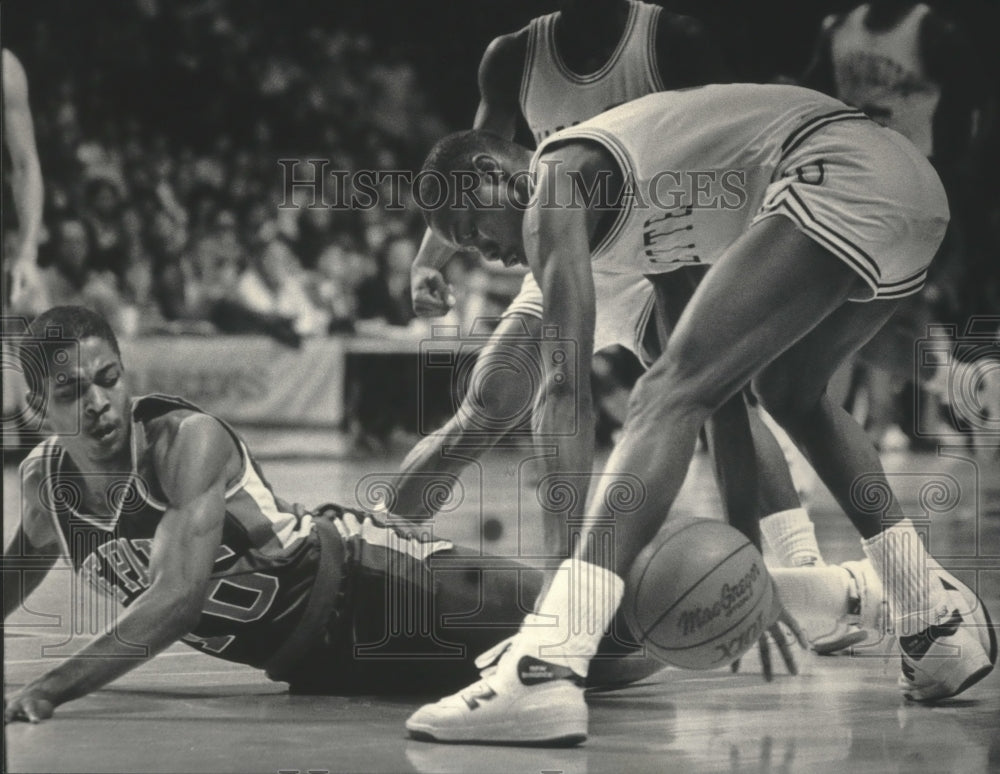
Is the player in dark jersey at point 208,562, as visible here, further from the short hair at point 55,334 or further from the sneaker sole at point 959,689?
the sneaker sole at point 959,689

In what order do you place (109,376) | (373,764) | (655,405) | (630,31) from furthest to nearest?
(630,31), (109,376), (655,405), (373,764)

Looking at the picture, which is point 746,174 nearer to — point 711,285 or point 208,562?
point 711,285

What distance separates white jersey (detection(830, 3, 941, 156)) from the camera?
310cm

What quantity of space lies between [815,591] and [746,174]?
0.93 metres

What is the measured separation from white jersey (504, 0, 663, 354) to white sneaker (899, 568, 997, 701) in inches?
34.9

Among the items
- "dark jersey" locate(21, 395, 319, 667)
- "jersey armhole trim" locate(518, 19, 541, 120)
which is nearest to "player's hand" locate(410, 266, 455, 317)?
"jersey armhole trim" locate(518, 19, 541, 120)

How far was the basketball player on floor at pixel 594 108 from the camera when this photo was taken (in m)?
3.02

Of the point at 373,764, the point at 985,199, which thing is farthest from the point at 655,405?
the point at 985,199

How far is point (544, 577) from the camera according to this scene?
2.84m

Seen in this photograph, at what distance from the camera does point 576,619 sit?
249cm

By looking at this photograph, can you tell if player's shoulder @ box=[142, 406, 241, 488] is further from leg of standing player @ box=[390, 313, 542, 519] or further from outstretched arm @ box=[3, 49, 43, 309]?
outstretched arm @ box=[3, 49, 43, 309]

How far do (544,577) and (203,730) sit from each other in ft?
2.51

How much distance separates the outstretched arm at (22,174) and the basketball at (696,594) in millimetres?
1750

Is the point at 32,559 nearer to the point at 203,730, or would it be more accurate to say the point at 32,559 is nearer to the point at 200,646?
the point at 200,646
